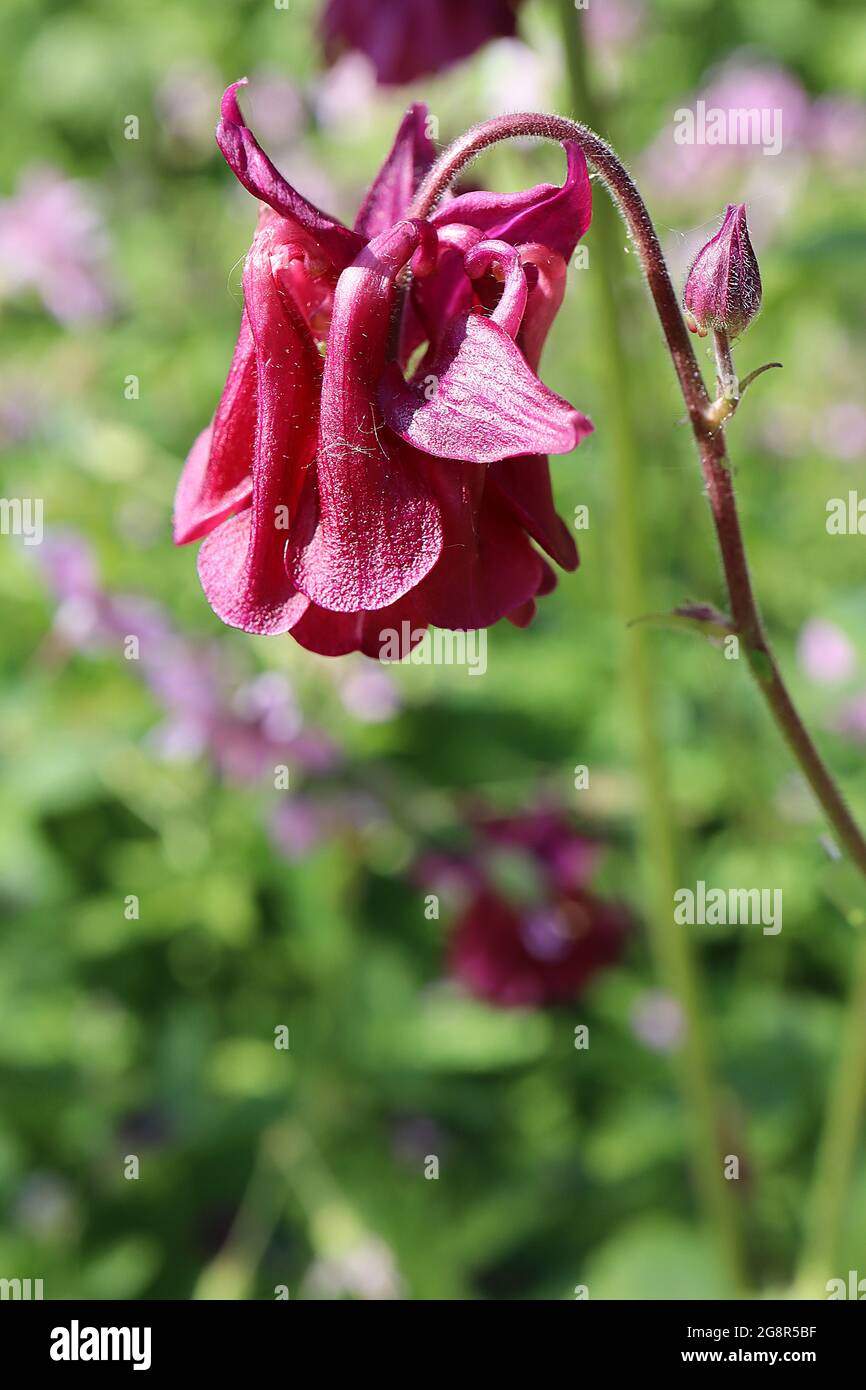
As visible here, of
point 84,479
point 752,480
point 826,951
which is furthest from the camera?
point 752,480

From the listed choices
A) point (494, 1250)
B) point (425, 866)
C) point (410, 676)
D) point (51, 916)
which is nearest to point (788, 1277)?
point (494, 1250)

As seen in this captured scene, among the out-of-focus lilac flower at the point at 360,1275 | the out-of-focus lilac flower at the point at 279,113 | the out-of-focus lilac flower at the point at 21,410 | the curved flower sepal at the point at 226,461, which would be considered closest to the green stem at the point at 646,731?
the out-of-focus lilac flower at the point at 360,1275

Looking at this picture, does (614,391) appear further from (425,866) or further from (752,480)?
(752,480)

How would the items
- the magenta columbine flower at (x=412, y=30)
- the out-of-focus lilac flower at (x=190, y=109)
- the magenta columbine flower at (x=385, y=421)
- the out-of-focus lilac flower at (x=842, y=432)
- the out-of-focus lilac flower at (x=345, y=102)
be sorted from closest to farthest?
the magenta columbine flower at (x=385, y=421) → the magenta columbine flower at (x=412, y=30) → the out-of-focus lilac flower at (x=345, y=102) → the out-of-focus lilac flower at (x=842, y=432) → the out-of-focus lilac flower at (x=190, y=109)

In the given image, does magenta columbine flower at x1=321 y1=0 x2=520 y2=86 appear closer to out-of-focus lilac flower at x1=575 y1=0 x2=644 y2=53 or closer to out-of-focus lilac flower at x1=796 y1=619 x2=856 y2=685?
out-of-focus lilac flower at x1=796 y1=619 x2=856 y2=685

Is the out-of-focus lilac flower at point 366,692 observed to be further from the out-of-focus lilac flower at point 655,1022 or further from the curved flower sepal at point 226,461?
→ the curved flower sepal at point 226,461

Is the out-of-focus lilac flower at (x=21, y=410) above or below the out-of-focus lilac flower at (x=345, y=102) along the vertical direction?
below
